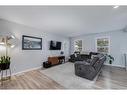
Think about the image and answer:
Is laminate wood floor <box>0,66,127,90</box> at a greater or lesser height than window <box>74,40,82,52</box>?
lesser

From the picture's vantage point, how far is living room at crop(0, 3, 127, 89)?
2.62 m

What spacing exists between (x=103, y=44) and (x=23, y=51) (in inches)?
210

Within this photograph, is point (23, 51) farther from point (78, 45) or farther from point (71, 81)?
point (78, 45)

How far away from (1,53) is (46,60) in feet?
8.74

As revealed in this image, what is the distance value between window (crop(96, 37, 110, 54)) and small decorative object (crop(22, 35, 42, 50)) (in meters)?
4.29

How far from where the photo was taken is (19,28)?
4000 mm

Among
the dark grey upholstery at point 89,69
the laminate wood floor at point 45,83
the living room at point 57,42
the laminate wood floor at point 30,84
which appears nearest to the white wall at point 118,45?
the living room at point 57,42

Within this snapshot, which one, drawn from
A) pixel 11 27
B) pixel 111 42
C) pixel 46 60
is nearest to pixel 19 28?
pixel 11 27

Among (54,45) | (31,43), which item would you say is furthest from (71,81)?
(54,45)

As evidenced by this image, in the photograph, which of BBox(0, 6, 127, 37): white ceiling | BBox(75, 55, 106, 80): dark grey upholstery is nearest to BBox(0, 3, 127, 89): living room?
BBox(0, 6, 127, 37): white ceiling

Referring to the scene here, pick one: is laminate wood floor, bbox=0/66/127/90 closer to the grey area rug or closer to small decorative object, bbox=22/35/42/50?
the grey area rug

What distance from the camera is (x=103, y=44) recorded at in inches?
242
